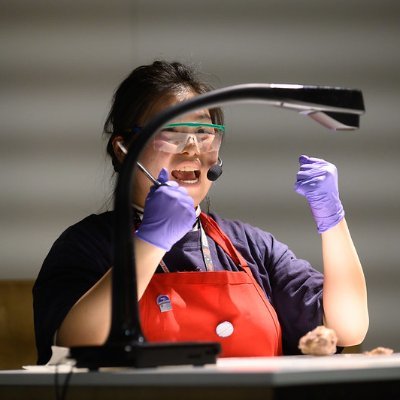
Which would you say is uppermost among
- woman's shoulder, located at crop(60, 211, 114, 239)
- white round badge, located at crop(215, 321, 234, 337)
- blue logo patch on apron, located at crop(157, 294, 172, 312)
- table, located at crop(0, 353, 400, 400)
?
woman's shoulder, located at crop(60, 211, 114, 239)

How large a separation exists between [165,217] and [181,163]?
1.67 feet

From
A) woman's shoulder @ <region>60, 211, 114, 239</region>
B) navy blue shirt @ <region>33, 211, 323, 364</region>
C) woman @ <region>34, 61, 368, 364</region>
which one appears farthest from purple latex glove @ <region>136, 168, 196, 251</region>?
woman's shoulder @ <region>60, 211, 114, 239</region>

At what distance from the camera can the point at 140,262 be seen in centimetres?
199

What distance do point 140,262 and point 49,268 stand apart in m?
0.38

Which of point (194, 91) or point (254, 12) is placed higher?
point (254, 12)

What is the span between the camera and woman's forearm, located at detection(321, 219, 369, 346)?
238 cm

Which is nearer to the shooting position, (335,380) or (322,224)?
(335,380)

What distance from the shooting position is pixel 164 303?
228 cm

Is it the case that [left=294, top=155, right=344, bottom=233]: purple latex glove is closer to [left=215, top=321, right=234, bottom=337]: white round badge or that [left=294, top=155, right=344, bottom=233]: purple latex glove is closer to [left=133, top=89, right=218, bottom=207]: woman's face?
[left=133, top=89, right=218, bottom=207]: woman's face

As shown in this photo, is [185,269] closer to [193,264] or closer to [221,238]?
[193,264]

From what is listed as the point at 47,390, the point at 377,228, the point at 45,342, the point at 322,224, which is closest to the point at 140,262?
the point at 45,342

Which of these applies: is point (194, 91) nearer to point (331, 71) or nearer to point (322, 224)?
point (322, 224)

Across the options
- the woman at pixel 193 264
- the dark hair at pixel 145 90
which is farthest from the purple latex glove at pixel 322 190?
the dark hair at pixel 145 90

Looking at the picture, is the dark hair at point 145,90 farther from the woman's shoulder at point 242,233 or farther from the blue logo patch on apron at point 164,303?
the blue logo patch on apron at point 164,303
